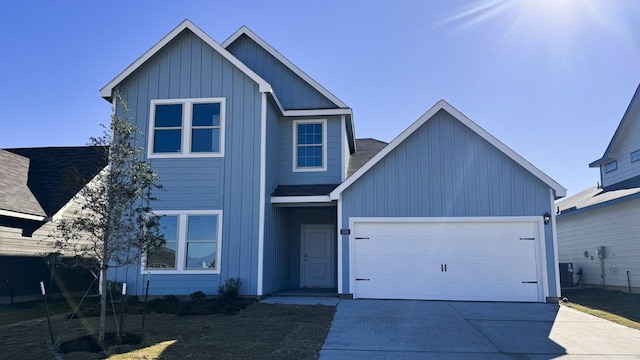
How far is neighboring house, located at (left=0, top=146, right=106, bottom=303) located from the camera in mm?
13172

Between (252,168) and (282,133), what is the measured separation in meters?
2.76

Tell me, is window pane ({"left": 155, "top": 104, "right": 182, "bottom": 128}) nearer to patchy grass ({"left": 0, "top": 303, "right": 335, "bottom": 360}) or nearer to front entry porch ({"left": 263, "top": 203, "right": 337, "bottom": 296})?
front entry porch ({"left": 263, "top": 203, "right": 337, "bottom": 296})

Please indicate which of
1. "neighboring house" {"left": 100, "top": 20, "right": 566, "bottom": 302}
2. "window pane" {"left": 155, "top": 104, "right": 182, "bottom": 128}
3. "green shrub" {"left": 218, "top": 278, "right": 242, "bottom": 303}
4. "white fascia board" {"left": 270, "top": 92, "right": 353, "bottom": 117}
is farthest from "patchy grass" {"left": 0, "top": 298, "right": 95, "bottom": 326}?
"white fascia board" {"left": 270, "top": 92, "right": 353, "bottom": 117}

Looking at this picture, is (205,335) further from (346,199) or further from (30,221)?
(30,221)

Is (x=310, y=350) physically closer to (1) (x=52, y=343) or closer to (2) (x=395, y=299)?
(1) (x=52, y=343)

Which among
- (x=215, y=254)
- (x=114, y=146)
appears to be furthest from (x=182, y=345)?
(x=215, y=254)

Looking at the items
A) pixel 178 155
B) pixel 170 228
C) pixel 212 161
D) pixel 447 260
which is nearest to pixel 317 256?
pixel 447 260

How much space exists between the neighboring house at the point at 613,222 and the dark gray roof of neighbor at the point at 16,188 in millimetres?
17271

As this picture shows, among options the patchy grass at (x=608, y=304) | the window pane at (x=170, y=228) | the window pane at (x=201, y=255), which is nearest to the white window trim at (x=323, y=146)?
the window pane at (x=201, y=255)

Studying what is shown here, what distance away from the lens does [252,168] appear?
44.1 ft

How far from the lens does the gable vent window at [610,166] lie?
20434mm

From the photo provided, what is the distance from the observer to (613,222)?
16188 mm

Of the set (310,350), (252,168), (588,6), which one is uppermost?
(588,6)

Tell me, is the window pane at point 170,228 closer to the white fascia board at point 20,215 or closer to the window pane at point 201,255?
the window pane at point 201,255
